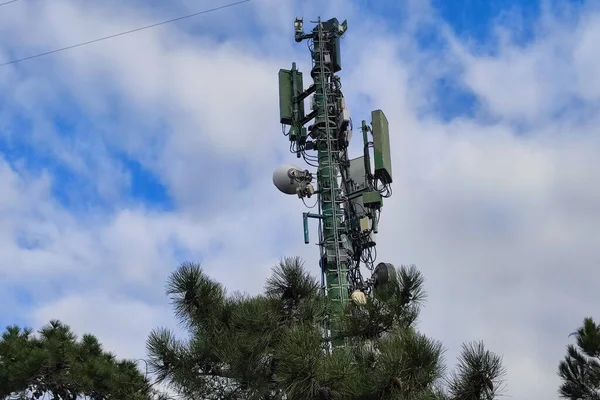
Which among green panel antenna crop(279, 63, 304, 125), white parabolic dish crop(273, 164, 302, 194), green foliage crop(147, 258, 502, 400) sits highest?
green panel antenna crop(279, 63, 304, 125)

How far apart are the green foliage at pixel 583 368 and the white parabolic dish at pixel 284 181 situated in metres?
5.67

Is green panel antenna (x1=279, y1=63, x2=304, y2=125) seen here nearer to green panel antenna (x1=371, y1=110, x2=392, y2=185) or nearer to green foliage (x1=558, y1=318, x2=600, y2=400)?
green panel antenna (x1=371, y1=110, x2=392, y2=185)

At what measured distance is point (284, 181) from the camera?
14703 millimetres

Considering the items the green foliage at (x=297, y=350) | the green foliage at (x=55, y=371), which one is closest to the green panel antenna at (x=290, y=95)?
the green foliage at (x=55, y=371)

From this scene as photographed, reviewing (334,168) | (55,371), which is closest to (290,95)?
(334,168)

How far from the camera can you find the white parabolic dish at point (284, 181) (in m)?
14.7

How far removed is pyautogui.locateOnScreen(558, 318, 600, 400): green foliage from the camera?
1362 cm

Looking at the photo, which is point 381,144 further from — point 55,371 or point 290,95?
point 55,371

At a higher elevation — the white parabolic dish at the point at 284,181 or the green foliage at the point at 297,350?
the white parabolic dish at the point at 284,181

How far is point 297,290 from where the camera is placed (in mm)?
8516

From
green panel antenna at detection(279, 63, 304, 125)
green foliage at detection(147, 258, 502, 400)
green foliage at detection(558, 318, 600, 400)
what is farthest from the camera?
green panel antenna at detection(279, 63, 304, 125)

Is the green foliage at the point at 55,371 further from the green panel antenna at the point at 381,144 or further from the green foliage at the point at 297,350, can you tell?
the green foliage at the point at 297,350

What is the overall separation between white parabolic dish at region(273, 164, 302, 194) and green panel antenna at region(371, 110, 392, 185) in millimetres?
1598

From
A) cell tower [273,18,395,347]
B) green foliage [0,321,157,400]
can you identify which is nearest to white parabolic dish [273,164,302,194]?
cell tower [273,18,395,347]
